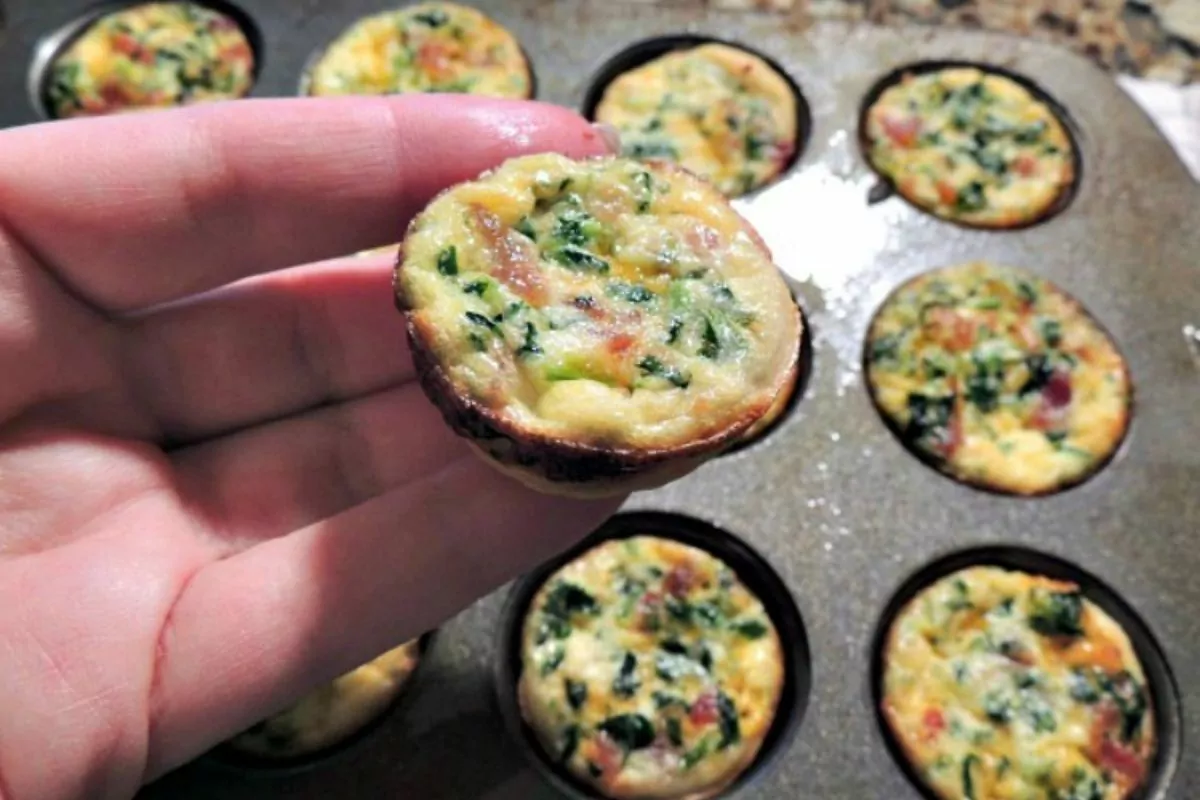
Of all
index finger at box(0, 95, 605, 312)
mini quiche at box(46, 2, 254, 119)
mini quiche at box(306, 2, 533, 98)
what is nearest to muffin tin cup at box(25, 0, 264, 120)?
mini quiche at box(46, 2, 254, 119)

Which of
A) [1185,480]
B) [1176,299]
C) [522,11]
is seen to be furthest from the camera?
[522,11]

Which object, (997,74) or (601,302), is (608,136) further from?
(997,74)

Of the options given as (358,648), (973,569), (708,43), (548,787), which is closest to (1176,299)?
(973,569)

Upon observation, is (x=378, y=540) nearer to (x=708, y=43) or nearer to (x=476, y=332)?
(x=476, y=332)

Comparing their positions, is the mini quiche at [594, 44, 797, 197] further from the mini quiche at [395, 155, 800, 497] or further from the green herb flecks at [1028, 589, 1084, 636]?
the green herb flecks at [1028, 589, 1084, 636]

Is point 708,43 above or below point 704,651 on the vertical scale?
above

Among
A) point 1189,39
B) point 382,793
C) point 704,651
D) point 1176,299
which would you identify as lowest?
point 382,793

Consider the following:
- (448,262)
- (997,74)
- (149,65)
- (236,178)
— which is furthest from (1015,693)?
(149,65)
